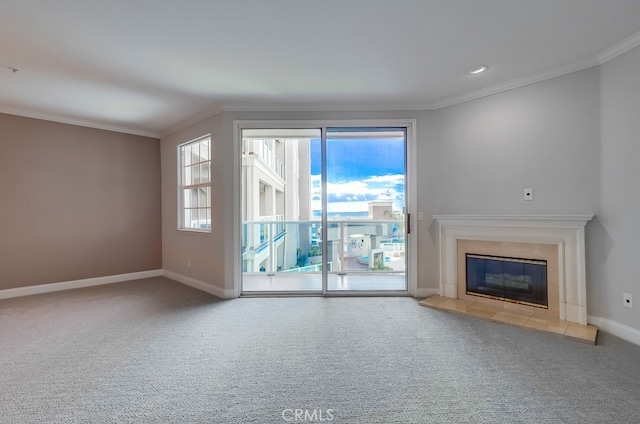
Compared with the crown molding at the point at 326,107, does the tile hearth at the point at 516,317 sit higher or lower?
lower

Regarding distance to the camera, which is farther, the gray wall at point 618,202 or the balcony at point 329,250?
the balcony at point 329,250

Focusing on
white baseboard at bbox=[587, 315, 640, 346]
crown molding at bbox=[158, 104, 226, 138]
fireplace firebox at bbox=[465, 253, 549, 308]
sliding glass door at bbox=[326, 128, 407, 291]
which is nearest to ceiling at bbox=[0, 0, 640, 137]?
crown molding at bbox=[158, 104, 226, 138]

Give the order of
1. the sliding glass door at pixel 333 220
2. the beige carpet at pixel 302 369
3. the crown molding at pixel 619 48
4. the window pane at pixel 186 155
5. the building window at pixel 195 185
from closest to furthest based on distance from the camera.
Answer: the beige carpet at pixel 302 369
the crown molding at pixel 619 48
the sliding glass door at pixel 333 220
the building window at pixel 195 185
the window pane at pixel 186 155

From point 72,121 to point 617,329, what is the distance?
6.83m

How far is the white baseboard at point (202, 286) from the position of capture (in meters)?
3.59

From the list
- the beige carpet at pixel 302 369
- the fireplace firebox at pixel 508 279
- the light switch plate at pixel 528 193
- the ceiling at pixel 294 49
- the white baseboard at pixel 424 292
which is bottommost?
the beige carpet at pixel 302 369

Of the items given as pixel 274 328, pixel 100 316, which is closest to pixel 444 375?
pixel 274 328

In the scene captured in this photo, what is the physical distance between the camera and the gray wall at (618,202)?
2.27m

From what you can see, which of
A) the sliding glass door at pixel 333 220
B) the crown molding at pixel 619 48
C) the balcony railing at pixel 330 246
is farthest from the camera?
the balcony railing at pixel 330 246

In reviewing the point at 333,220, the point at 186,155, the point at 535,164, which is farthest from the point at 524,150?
the point at 186,155

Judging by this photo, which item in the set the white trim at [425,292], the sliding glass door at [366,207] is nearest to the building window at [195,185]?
the sliding glass door at [366,207]

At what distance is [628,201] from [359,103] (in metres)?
2.72

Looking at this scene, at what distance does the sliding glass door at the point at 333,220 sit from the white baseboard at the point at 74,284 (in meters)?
1.68

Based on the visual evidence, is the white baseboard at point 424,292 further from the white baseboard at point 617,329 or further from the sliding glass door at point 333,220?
the white baseboard at point 617,329
